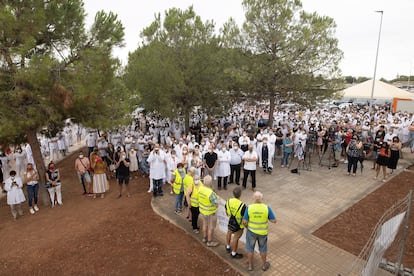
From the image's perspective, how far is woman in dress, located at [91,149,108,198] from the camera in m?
8.67

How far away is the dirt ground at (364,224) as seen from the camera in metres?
5.59

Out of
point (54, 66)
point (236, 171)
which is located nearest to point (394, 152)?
point (236, 171)

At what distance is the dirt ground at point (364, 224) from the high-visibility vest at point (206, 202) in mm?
2689

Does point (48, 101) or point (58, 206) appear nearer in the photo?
point (48, 101)

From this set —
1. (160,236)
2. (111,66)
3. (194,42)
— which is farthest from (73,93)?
(194,42)

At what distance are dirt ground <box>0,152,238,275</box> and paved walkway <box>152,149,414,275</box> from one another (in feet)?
1.52

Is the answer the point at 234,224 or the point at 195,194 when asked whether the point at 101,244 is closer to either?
the point at 195,194

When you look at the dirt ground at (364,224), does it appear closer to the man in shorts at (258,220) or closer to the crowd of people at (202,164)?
the crowd of people at (202,164)

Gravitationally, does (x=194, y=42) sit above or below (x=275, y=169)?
above

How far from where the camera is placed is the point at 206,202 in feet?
17.6

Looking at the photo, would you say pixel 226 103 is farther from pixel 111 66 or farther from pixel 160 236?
pixel 160 236

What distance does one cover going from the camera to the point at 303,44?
1354cm

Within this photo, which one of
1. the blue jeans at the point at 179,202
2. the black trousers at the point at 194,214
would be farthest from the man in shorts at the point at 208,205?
the blue jeans at the point at 179,202

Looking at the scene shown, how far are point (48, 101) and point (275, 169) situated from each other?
8.57 metres
